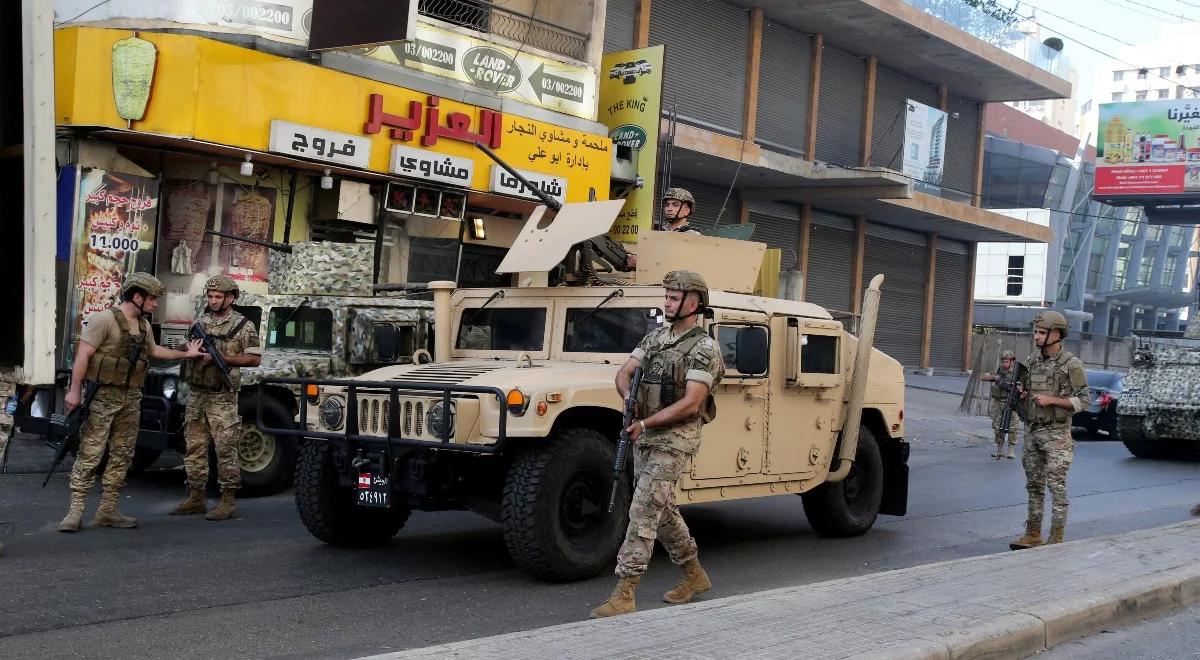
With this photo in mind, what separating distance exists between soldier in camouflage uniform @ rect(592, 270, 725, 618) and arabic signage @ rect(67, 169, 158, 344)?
8.79 metres

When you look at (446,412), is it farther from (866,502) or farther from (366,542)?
(866,502)

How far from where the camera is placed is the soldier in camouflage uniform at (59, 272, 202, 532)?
835 centimetres

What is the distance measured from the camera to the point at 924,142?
97.6ft

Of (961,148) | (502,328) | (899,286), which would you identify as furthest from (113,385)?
(961,148)

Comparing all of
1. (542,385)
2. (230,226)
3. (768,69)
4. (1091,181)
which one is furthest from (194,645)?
(1091,181)

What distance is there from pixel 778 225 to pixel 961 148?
8.41 meters

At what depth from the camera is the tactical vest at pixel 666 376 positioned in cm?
641

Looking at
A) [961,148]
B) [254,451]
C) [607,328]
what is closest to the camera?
[607,328]

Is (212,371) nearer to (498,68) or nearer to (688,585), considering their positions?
(688,585)

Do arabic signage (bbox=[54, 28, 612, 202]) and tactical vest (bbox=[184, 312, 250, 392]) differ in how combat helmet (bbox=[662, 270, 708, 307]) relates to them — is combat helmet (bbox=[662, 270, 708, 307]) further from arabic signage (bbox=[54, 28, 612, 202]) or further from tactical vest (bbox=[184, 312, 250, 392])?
arabic signage (bbox=[54, 28, 612, 202])

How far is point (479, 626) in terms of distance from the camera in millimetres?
6191

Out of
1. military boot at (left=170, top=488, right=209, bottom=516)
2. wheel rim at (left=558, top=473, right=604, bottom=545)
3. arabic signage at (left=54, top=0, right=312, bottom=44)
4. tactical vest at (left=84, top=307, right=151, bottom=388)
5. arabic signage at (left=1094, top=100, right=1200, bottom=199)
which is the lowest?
military boot at (left=170, top=488, right=209, bottom=516)

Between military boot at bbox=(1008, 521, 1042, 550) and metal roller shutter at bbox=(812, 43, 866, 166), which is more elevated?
metal roller shutter at bbox=(812, 43, 866, 166)

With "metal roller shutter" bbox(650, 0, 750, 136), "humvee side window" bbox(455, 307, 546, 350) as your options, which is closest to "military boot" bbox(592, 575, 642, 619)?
"humvee side window" bbox(455, 307, 546, 350)
